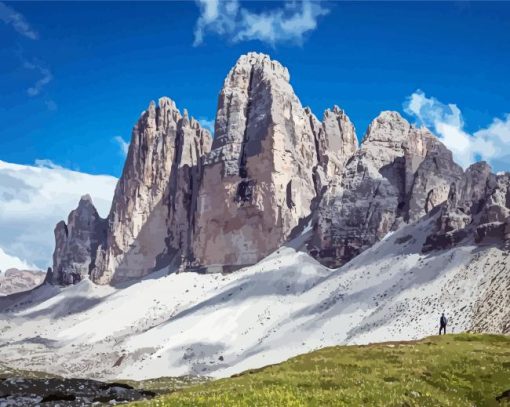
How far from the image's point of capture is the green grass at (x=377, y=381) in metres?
24.8

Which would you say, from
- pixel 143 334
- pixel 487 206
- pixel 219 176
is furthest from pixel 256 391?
pixel 219 176

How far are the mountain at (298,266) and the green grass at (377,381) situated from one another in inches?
1560

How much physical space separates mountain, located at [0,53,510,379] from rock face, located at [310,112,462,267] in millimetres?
348

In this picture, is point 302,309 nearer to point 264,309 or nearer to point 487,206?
point 264,309

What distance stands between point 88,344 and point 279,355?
2622 inches

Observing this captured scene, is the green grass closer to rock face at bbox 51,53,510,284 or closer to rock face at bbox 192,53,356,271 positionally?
rock face at bbox 51,53,510,284

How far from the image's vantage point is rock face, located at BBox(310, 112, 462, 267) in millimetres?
151250

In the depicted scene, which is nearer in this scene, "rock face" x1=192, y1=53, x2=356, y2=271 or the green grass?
the green grass

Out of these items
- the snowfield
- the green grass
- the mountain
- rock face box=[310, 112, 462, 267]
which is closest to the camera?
the green grass

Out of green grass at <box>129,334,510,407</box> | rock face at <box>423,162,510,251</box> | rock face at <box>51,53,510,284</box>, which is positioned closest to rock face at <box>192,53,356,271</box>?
rock face at <box>51,53,510,284</box>

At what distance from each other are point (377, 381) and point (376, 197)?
429 ft

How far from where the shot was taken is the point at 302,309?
4872 inches

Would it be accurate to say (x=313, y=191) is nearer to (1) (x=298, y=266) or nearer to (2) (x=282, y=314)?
(1) (x=298, y=266)

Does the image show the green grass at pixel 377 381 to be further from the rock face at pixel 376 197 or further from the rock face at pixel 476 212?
the rock face at pixel 376 197
